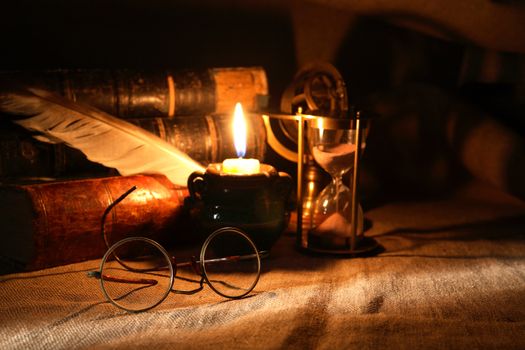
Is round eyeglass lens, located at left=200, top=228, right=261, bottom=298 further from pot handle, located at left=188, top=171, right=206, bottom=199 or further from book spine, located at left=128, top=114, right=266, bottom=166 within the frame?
book spine, located at left=128, top=114, right=266, bottom=166

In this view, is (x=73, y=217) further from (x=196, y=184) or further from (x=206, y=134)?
(x=206, y=134)

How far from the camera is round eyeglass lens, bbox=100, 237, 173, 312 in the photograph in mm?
1530

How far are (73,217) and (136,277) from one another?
0.22 meters

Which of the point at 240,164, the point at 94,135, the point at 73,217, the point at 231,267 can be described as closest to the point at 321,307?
the point at 231,267

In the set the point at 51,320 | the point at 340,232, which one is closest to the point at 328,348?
the point at 51,320

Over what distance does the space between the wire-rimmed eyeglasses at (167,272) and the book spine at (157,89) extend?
0.47 m

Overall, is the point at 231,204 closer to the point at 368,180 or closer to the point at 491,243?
the point at 491,243

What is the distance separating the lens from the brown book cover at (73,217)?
1770 millimetres

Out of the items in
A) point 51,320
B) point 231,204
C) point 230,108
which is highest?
point 230,108

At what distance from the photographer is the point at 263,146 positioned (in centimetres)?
239

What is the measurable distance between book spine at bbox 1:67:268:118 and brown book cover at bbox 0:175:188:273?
32cm

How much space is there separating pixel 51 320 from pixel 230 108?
107 cm

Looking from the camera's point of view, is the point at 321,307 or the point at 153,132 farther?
the point at 153,132

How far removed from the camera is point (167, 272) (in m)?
1.81
